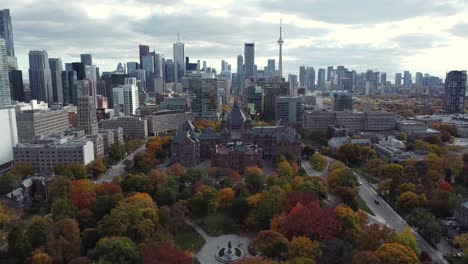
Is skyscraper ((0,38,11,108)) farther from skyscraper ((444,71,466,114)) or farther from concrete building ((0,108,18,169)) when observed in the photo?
skyscraper ((444,71,466,114))

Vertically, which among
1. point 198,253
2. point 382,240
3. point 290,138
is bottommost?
point 198,253

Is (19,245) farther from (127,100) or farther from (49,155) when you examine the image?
(127,100)

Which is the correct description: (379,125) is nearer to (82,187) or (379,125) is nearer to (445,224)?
(445,224)

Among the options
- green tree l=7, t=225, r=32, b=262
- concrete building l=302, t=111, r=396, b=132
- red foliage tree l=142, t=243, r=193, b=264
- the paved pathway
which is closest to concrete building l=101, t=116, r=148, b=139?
concrete building l=302, t=111, r=396, b=132

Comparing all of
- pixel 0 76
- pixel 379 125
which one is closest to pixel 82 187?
pixel 0 76

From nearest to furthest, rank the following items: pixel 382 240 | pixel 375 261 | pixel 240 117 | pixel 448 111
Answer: pixel 375 261 < pixel 382 240 < pixel 240 117 < pixel 448 111

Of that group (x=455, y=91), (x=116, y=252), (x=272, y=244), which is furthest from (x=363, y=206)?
(x=455, y=91)
